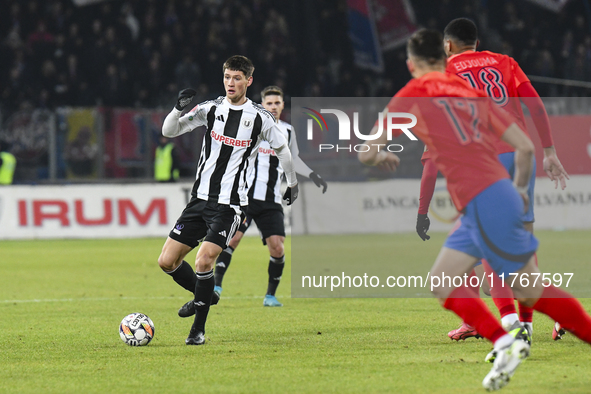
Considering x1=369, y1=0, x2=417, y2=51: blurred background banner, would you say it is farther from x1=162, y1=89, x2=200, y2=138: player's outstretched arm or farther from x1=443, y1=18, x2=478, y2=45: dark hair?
x1=443, y1=18, x2=478, y2=45: dark hair

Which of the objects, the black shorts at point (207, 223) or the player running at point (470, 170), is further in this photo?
the black shorts at point (207, 223)

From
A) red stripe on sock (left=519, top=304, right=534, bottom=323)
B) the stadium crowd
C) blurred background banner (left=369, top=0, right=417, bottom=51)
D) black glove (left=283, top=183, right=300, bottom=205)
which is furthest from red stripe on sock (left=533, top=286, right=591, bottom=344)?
blurred background banner (left=369, top=0, right=417, bottom=51)

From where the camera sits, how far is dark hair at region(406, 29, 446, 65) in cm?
440

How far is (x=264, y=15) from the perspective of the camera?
2280 centimetres

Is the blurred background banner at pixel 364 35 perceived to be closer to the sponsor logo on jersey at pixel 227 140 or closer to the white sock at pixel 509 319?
the sponsor logo on jersey at pixel 227 140

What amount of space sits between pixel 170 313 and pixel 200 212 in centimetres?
178

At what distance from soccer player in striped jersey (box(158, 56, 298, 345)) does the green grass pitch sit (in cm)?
69

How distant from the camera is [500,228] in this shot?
4211 mm

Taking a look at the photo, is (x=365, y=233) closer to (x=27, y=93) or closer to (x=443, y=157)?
(x=27, y=93)

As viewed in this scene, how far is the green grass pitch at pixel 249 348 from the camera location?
4551mm

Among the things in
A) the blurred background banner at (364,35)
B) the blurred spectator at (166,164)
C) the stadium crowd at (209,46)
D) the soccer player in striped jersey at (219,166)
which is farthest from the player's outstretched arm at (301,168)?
the blurred background banner at (364,35)

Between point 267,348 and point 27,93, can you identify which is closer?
point 267,348

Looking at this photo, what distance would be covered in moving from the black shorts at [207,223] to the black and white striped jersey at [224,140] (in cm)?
6

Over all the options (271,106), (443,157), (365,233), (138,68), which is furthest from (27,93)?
(443,157)
